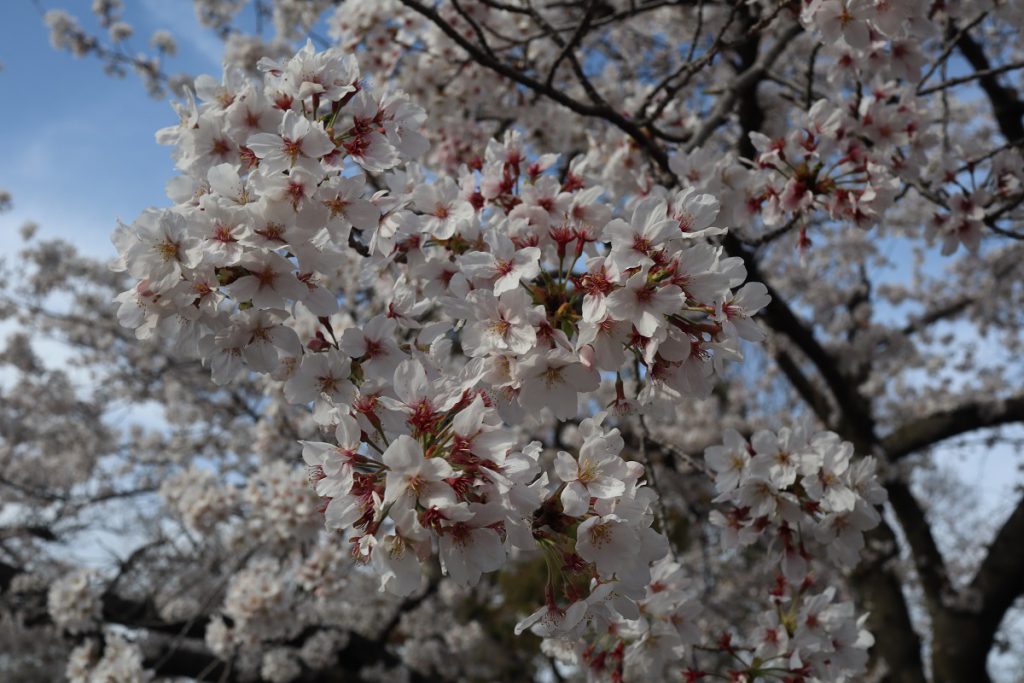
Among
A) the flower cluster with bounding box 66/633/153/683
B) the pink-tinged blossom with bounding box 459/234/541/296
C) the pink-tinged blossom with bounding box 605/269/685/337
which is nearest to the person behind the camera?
the pink-tinged blossom with bounding box 605/269/685/337

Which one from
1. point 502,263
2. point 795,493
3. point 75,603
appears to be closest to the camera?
point 502,263

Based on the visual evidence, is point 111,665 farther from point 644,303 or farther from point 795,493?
point 644,303

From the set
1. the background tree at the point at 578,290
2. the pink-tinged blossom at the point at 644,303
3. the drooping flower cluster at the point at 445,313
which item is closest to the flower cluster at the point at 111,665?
the background tree at the point at 578,290

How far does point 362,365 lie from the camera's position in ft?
5.53

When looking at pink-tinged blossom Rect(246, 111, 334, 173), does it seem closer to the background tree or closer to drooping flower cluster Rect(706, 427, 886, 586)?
the background tree

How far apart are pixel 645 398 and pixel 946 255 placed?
1.72 meters

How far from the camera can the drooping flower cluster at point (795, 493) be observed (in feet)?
5.96

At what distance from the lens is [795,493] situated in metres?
1.86

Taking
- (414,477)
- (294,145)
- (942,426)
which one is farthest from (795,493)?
(942,426)

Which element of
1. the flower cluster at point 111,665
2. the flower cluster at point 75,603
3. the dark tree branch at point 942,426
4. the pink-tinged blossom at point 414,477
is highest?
the dark tree branch at point 942,426

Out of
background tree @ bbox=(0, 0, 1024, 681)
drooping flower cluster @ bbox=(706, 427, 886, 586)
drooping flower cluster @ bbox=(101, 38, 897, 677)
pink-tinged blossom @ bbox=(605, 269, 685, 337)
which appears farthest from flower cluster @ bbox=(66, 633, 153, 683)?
pink-tinged blossom @ bbox=(605, 269, 685, 337)

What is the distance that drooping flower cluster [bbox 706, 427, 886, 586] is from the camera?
1.82m

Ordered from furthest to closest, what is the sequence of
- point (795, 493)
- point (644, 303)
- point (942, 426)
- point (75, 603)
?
point (942, 426) < point (75, 603) < point (795, 493) < point (644, 303)

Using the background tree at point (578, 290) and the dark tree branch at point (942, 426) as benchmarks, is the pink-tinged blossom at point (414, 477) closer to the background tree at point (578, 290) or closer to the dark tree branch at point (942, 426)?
the background tree at point (578, 290)
